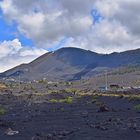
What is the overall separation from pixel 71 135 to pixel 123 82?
565ft

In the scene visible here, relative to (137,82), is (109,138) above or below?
below

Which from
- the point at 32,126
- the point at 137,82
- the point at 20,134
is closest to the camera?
the point at 20,134

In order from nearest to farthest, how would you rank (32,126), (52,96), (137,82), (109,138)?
(109,138), (32,126), (52,96), (137,82)

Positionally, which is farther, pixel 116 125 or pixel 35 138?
pixel 116 125

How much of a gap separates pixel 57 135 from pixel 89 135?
5.65 ft

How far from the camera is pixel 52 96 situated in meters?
103

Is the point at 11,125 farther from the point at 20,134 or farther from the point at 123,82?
the point at 123,82

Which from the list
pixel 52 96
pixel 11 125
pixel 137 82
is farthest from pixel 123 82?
pixel 11 125

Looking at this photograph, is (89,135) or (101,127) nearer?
(89,135)

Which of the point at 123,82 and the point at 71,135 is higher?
the point at 123,82

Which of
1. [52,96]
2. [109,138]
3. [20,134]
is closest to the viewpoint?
[109,138]

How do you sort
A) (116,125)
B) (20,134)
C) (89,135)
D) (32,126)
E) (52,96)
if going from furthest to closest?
1. (52,96)
2. (32,126)
3. (116,125)
4. (20,134)
5. (89,135)

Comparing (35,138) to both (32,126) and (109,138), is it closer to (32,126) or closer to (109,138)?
(109,138)

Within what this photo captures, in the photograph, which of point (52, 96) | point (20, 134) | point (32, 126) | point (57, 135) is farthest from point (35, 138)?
point (52, 96)
